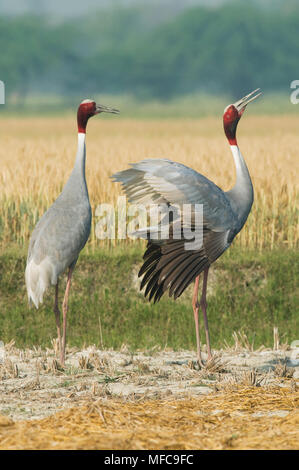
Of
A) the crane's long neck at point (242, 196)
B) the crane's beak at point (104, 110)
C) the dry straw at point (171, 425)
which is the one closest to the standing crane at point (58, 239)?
the crane's beak at point (104, 110)

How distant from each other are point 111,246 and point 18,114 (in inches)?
3502

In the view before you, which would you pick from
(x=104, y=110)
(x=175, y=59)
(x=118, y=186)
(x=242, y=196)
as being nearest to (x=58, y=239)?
Result: (x=104, y=110)

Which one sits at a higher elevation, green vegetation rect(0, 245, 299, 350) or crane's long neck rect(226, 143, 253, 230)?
crane's long neck rect(226, 143, 253, 230)

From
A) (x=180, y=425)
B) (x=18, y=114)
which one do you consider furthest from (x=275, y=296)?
(x=18, y=114)

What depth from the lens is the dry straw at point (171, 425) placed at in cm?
531

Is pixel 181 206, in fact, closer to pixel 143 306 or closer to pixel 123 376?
pixel 123 376

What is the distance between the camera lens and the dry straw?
5.31m

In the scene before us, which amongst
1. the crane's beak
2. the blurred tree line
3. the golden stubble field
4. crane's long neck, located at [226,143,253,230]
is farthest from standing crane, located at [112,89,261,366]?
the blurred tree line

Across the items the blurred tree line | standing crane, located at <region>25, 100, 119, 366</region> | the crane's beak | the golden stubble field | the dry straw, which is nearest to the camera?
the dry straw

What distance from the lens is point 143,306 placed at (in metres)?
10.7

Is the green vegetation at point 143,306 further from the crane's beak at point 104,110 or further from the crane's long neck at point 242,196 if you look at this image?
the crane's beak at point 104,110

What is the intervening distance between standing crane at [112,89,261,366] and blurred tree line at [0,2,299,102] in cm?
12015

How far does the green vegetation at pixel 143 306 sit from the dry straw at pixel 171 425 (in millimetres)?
3128

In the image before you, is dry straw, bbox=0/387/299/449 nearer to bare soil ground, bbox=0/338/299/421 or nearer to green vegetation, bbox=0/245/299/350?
bare soil ground, bbox=0/338/299/421
